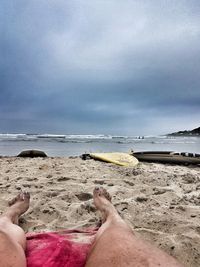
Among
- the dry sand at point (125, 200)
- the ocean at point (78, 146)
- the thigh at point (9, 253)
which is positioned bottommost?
the dry sand at point (125, 200)

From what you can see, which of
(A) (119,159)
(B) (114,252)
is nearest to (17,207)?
(B) (114,252)

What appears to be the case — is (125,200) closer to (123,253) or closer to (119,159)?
(123,253)

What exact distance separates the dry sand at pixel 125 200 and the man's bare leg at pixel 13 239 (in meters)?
0.16

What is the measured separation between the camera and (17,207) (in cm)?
312

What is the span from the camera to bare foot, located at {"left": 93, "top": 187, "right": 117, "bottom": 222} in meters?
2.88

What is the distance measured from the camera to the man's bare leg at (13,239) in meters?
1.73

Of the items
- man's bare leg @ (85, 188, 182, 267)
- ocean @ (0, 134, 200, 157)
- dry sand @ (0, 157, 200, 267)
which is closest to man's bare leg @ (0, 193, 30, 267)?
dry sand @ (0, 157, 200, 267)

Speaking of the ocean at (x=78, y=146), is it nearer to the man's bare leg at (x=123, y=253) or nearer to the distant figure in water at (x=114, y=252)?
the distant figure in water at (x=114, y=252)

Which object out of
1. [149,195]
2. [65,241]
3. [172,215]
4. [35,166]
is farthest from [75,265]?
[35,166]

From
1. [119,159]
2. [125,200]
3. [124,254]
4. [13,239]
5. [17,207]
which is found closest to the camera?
[124,254]

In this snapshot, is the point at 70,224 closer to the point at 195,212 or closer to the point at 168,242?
the point at 168,242

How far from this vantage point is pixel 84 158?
788 cm

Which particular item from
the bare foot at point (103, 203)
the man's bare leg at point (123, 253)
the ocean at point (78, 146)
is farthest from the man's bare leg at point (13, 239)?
the ocean at point (78, 146)

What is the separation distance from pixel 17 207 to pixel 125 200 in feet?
4.23
